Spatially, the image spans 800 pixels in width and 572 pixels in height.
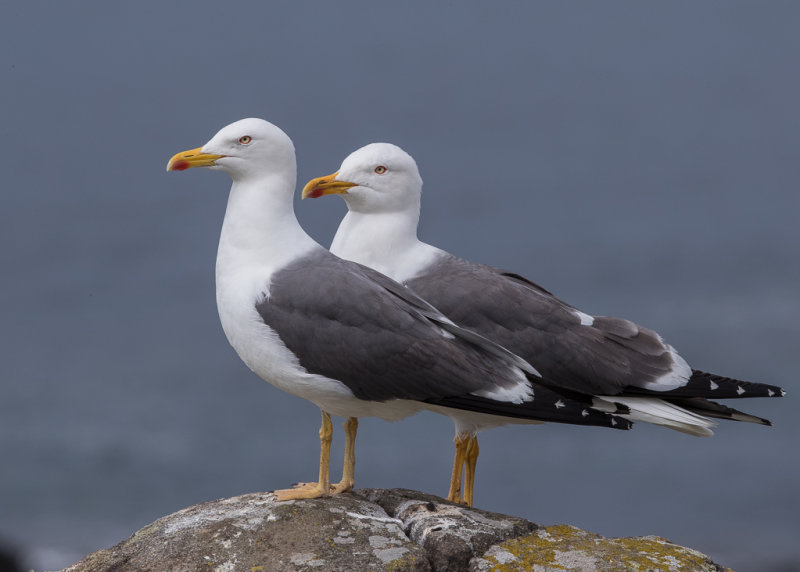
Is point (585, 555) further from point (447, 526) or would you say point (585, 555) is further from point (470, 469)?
point (470, 469)

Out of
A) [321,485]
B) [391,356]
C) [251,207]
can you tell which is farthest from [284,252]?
[321,485]

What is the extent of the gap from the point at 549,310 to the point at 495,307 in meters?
0.38

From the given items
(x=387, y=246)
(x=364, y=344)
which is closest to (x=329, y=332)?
(x=364, y=344)

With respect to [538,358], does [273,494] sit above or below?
below

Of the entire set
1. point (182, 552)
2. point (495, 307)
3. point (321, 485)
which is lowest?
point (182, 552)

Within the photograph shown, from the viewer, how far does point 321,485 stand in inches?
268

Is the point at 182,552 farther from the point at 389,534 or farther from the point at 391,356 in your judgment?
the point at 391,356

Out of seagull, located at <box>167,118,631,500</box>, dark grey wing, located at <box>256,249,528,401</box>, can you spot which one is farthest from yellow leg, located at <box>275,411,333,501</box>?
dark grey wing, located at <box>256,249,528,401</box>

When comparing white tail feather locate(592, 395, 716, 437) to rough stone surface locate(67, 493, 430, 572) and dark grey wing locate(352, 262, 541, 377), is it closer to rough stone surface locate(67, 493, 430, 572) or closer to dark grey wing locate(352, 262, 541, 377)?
dark grey wing locate(352, 262, 541, 377)

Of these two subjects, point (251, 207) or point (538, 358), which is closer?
point (251, 207)

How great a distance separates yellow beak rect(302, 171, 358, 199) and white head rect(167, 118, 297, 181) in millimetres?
761

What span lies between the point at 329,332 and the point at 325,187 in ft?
5.07

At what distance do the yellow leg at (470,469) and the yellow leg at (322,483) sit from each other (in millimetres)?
1363

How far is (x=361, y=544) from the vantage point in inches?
246
